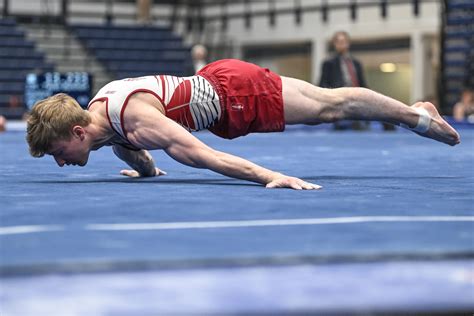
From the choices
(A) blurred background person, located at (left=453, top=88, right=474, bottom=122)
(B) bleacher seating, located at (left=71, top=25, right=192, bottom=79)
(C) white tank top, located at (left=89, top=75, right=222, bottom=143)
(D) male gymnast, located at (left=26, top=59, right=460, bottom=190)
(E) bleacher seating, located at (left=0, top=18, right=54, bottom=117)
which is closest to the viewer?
(D) male gymnast, located at (left=26, top=59, right=460, bottom=190)

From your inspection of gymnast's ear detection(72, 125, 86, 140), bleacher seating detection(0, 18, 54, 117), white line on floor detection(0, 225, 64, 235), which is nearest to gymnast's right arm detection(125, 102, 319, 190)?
gymnast's ear detection(72, 125, 86, 140)

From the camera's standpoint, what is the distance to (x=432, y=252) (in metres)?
1.77

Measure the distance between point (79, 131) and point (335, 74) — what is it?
20.8ft

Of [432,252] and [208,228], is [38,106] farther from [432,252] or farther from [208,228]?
[432,252]

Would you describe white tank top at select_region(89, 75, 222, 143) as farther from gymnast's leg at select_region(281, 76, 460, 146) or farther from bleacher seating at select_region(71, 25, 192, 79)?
bleacher seating at select_region(71, 25, 192, 79)

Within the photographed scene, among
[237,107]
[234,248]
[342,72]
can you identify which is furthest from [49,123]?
[342,72]

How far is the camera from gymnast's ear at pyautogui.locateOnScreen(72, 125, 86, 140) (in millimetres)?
3311

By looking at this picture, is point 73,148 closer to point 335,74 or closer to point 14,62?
point 335,74

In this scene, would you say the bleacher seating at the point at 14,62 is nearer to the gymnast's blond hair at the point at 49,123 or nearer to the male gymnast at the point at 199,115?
the male gymnast at the point at 199,115

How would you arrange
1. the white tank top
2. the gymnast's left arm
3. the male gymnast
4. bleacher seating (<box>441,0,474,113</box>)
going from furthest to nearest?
bleacher seating (<box>441,0,474,113</box>)
the gymnast's left arm
the white tank top
the male gymnast

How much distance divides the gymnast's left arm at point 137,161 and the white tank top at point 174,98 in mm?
274

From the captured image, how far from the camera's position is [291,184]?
10.3 feet

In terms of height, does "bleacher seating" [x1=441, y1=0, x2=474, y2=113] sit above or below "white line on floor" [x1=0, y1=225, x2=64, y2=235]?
below

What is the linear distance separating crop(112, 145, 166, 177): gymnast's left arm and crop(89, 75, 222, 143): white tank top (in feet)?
0.90
